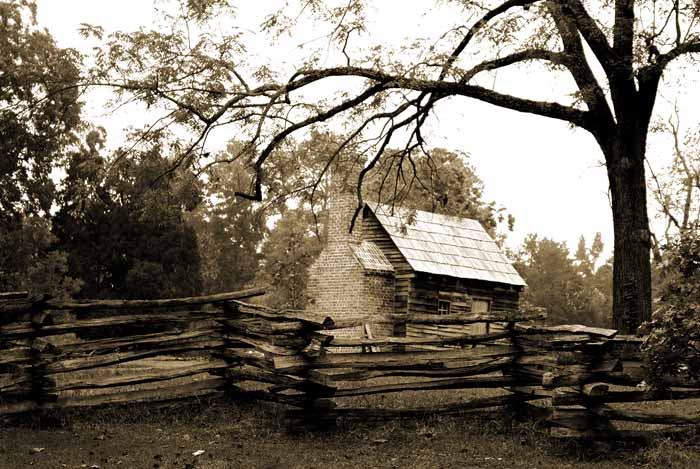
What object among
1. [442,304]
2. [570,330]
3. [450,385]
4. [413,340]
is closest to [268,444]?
[413,340]

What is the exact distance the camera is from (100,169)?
1825cm

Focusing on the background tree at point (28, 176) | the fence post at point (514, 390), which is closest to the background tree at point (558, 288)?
the background tree at point (28, 176)

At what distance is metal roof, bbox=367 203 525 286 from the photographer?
27.6m

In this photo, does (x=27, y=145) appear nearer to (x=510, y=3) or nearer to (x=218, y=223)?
(x=510, y=3)

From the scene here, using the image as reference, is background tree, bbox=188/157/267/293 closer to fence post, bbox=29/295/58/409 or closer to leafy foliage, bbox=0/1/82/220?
leafy foliage, bbox=0/1/82/220

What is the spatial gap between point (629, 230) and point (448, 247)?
40.2 feet

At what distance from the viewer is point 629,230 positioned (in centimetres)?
1684

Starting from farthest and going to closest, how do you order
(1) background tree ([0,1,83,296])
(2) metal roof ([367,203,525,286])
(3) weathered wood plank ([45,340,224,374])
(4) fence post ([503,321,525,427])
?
(1) background tree ([0,1,83,296]) → (2) metal roof ([367,203,525,286]) → (3) weathered wood plank ([45,340,224,374]) → (4) fence post ([503,321,525,427])

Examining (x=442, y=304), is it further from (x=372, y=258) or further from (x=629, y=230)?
(x=629, y=230)

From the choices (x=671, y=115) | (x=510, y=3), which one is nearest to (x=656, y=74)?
(x=510, y=3)

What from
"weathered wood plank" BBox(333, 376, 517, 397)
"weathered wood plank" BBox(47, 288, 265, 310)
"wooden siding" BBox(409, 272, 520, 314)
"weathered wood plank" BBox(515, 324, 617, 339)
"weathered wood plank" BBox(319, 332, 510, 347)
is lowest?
"weathered wood plank" BBox(333, 376, 517, 397)

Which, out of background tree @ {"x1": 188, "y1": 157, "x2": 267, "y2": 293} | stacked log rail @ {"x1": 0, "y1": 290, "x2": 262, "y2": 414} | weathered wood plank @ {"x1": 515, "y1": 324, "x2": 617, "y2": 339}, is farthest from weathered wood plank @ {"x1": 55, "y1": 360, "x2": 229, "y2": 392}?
background tree @ {"x1": 188, "y1": 157, "x2": 267, "y2": 293}

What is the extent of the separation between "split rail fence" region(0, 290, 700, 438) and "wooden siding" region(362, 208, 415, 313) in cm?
1386

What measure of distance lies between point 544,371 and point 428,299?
15.9m
